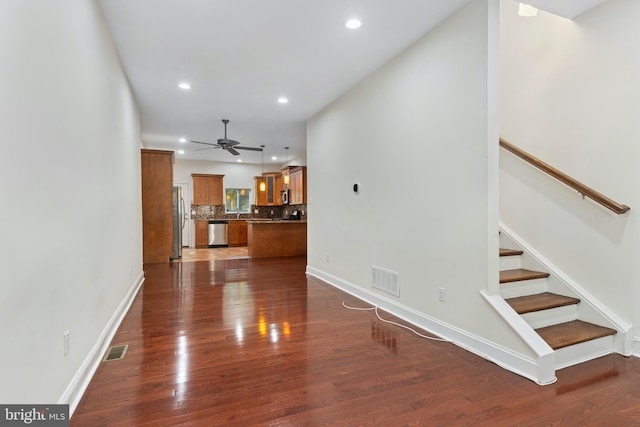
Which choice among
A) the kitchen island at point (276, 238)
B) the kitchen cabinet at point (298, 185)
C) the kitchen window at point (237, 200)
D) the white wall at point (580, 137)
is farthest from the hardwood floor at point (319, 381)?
the kitchen window at point (237, 200)

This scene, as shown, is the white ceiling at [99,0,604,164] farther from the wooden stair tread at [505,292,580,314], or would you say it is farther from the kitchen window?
the kitchen window

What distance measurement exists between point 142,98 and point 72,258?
3.69 m

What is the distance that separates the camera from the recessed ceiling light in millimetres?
2941

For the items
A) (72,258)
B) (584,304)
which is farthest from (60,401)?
(584,304)

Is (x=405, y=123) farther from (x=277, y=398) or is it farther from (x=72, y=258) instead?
(x=72, y=258)

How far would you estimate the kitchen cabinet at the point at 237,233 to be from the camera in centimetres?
1076

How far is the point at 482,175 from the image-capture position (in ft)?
8.54

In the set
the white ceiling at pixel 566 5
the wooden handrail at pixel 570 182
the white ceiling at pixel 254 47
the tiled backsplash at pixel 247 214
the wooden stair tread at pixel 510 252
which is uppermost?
the white ceiling at pixel 566 5

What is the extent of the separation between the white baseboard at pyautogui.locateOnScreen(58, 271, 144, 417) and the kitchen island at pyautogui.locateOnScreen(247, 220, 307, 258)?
14.4 feet

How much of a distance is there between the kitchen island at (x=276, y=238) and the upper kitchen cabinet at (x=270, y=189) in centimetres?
265

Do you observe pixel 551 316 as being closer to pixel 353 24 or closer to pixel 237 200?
pixel 353 24

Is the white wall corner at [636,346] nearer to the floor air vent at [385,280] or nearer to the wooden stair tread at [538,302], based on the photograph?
the wooden stair tread at [538,302]

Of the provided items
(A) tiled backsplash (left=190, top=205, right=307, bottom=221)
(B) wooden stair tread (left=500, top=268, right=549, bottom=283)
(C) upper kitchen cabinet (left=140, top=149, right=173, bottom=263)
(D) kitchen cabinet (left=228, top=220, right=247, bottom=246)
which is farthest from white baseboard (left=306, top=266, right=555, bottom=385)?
(D) kitchen cabinet (left=228, top=220, right=247, bottom=246)

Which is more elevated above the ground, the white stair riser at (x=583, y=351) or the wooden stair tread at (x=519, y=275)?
the wooden stair tread at (x=519, y=275)
